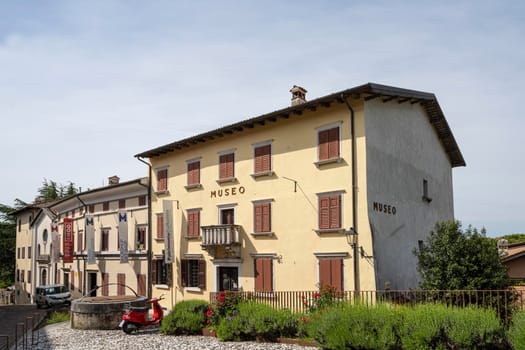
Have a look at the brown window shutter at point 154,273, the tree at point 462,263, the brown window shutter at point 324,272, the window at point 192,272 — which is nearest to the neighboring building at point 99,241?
the brown window shutter at point 154,273

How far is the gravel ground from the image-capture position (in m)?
14.7

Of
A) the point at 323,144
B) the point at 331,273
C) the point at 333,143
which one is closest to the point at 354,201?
the point at 333,143

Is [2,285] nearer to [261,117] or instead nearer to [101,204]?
[101,204]

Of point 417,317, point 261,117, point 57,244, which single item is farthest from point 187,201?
point 57,244

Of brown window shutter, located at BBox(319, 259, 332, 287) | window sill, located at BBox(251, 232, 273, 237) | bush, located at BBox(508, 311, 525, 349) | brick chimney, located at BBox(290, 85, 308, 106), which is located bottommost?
bush, located at BBox(508, 311, 525, 349)

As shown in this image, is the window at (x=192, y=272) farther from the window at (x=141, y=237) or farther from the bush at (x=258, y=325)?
the bush at (x=258, y=325)

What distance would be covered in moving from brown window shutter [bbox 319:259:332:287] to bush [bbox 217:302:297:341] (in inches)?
144

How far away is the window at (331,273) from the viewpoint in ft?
61.3

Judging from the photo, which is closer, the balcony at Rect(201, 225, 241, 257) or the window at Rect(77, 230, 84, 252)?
the balcony at Rect(201, 225, 241, 257)

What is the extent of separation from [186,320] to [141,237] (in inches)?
498

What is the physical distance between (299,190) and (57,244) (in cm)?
2651

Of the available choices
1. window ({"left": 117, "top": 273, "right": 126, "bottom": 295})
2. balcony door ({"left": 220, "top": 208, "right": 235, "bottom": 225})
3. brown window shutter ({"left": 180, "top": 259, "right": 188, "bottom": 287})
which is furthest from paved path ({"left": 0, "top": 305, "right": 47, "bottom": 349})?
balcony door ({"left": 220, "top": 208, "right": 235, "bottom": 225})

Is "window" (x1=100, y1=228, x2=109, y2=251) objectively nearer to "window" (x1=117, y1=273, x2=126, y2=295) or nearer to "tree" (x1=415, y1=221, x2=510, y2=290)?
"window" (x1=117, y1=273, x2=126, y2=295)

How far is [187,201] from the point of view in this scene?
2605 cm
